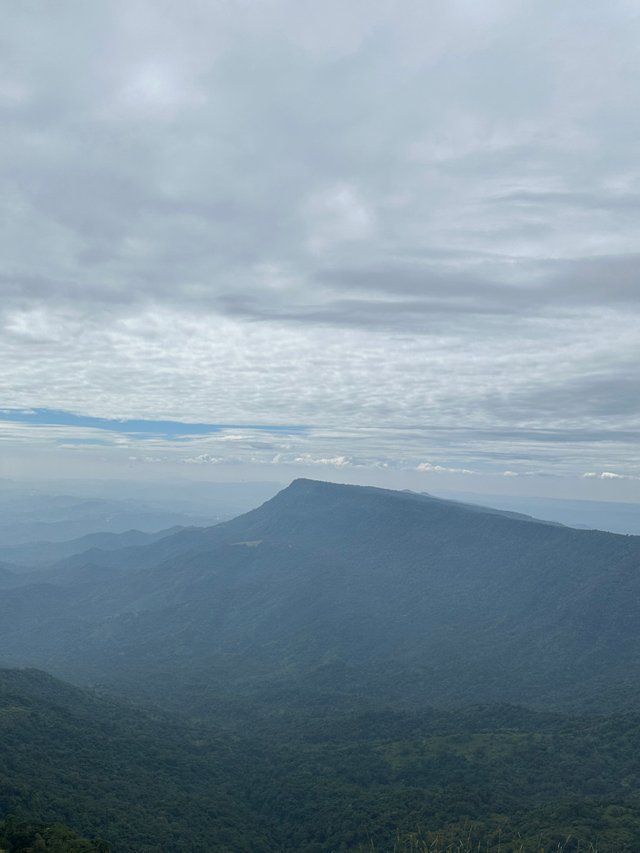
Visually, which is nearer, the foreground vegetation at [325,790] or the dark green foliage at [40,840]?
the dark green foliage at [40,840]

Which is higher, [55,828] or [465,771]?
[55,828]

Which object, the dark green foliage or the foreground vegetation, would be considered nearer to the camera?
the dark green foliage

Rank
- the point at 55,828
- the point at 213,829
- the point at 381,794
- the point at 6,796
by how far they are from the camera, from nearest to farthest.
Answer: the point at 55,828
the point at 6,796
the point at 213,829
the point at 381,794

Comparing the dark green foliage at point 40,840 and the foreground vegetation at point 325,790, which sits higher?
the dark green foliage at point 40,840

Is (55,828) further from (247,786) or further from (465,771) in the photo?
(465,771)

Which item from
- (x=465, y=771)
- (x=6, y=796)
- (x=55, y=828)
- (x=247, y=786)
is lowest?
(x=247, y=786)

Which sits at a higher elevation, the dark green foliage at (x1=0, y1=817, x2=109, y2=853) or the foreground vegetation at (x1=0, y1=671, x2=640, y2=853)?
the dark green foliage at (x1=0, y1=817, x2=109, y2=853)

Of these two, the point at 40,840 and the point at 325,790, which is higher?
the point at 40,840

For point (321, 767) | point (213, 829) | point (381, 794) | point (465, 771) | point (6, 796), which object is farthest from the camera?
point (321, 767)

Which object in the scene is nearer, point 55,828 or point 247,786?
point 55,828

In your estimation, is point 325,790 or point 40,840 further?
point 325,790

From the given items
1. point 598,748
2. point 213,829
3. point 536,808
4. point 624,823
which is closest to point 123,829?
point 213,829
